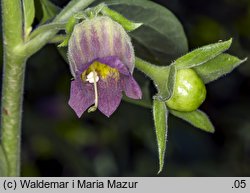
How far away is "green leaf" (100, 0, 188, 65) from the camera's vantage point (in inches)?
61.1

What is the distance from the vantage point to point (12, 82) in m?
1.41

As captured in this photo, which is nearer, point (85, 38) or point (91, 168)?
point (85, 38)

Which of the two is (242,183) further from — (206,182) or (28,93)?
(28,93)

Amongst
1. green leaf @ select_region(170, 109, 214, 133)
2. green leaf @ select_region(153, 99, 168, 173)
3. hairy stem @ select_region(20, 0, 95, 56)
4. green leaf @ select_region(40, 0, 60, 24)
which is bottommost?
green leaf @ select_region(170, 109, 214, 133)

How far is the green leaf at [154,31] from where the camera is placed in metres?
1.55

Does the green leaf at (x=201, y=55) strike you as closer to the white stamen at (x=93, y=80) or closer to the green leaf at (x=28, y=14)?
the white stamen at (x=93, y=80)

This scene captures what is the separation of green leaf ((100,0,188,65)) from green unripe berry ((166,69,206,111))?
23 centimetres

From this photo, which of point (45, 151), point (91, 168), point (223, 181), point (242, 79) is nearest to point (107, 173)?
point (91, 168)

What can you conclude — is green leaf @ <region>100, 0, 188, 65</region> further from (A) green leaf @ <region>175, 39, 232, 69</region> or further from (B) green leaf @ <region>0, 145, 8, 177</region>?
(B) green leaf @ <region>0, 145, 8, 177</region>

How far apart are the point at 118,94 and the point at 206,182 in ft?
1.61

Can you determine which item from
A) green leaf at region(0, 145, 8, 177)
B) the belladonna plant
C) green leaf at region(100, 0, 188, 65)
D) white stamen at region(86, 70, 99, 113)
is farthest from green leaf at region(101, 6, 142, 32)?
green leaf at region(0, 145, 8, 177)

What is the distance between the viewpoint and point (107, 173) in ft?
8.75

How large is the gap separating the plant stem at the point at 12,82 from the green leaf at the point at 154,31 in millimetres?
237

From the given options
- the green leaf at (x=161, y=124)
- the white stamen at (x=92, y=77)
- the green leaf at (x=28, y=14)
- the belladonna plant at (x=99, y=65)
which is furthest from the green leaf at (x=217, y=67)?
the green leaf at (x=28, y=14)
